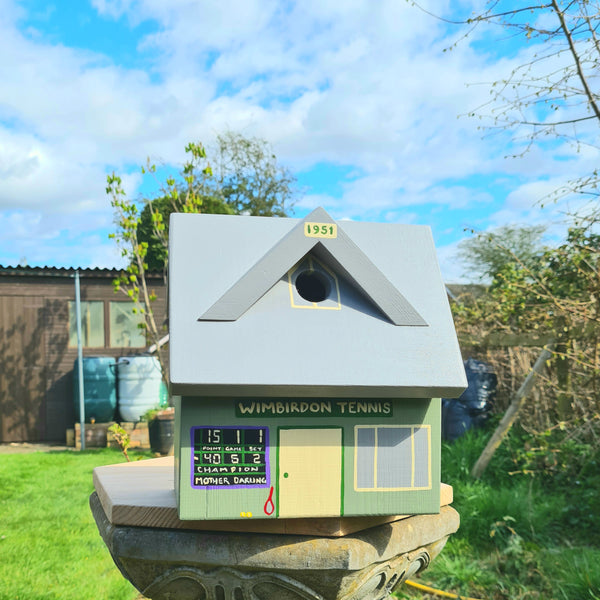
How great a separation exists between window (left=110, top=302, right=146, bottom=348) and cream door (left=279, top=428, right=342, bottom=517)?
908cm

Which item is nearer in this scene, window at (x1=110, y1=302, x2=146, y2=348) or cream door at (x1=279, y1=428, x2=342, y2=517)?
cream door at (x1=279, y1=428, x2=342, y2=517)

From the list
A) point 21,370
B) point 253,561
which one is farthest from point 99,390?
point 253,561

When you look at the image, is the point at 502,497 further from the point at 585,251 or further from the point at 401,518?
the point at 401,518

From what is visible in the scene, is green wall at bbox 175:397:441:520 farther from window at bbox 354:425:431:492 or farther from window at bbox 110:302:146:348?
window at bbox 110:302:146:348

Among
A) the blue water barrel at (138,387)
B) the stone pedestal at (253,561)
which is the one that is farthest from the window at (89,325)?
the stone pedestal at (253,561)

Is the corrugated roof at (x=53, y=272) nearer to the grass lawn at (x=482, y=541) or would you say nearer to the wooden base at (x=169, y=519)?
the grass lawn at (x=482, y=541)

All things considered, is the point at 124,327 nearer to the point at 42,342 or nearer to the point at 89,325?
the point at 89,325

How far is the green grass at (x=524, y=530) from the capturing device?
3.82 metres

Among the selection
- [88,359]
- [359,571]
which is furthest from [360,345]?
[88,359]

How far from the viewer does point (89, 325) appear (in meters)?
10.3

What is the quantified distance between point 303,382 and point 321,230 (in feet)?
1.47

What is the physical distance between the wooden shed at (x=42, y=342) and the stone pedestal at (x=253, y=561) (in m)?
8.62

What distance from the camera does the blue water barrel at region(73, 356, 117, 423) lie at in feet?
30.4

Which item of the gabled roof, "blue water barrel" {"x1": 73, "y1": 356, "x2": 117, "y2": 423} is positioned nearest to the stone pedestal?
the gabled roof
